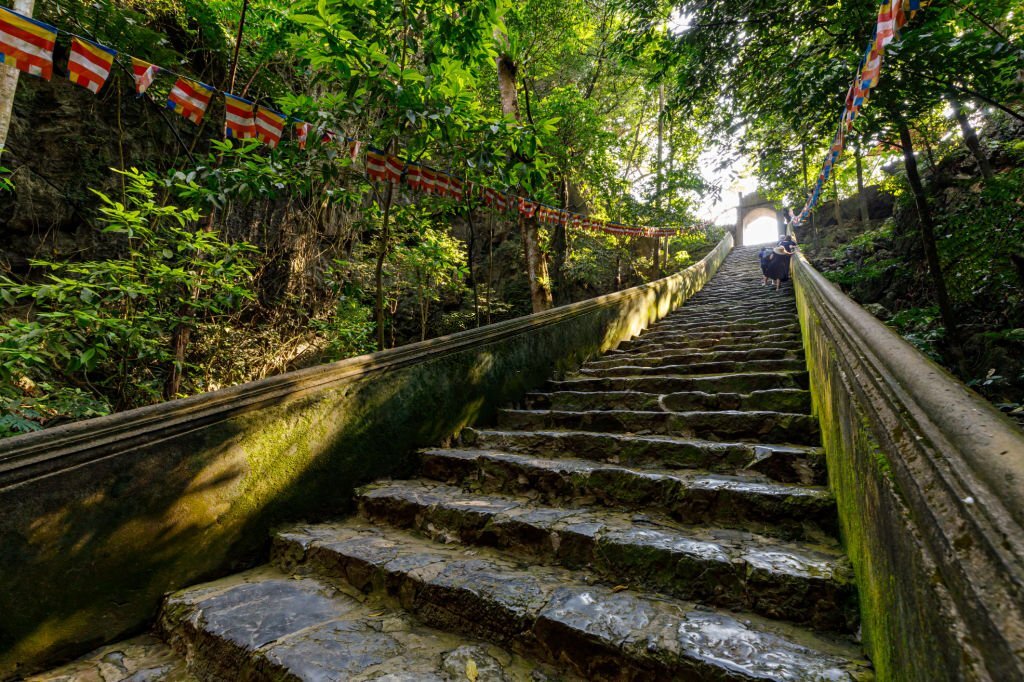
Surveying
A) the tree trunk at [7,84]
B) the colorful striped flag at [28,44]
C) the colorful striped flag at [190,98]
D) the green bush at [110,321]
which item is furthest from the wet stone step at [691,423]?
the tree trunk at [7,84]

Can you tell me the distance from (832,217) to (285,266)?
2273 cm

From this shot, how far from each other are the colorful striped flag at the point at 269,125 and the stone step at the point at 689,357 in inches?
145

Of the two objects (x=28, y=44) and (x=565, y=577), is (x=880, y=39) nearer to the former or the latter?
(x=565, y=577)

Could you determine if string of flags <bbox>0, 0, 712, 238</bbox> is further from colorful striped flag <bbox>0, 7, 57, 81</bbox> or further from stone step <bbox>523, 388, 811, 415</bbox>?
stone step <bbox>523, 388, 811, 415</bbox>

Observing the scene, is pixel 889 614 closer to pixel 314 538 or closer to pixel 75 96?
pixel 314 538

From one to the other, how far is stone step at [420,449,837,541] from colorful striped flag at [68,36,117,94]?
3711 mm

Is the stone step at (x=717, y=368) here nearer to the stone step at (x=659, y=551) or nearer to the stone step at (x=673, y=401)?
the stone step at (x=673, y=401)

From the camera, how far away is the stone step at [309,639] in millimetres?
1343

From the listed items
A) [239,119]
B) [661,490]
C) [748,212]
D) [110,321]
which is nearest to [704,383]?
[661,490]

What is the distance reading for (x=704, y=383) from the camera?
3.49 m

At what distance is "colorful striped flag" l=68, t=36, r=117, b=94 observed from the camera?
3.12m

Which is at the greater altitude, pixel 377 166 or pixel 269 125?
pixel 269 125

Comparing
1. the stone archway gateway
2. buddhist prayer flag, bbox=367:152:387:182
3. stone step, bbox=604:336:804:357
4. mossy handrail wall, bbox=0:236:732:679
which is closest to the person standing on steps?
stone step, bbox=604:336:804:357

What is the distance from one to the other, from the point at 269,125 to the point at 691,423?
4.07m
